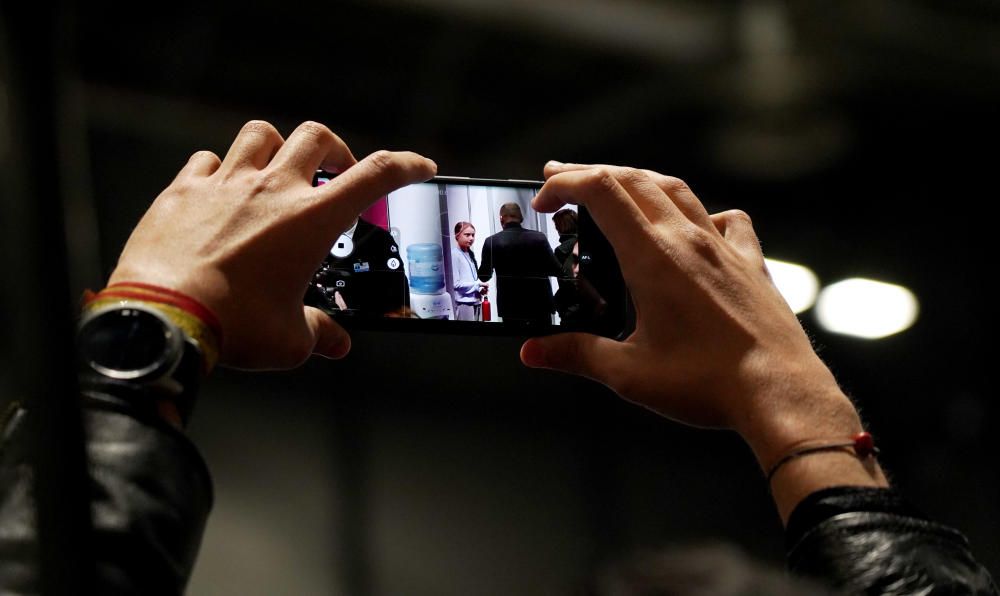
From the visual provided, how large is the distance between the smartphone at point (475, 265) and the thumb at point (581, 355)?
2 cm

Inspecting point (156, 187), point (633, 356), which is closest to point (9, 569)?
point (633, 356)

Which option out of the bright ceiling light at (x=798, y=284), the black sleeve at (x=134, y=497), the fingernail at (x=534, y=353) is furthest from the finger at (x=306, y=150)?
the bright ceiling light at (x=798, y=284)

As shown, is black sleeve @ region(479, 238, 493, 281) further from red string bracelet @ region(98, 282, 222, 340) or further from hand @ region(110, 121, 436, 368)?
red string bracelet @ region(98, 282, 222, 340)

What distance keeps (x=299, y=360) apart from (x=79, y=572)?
1.85ft

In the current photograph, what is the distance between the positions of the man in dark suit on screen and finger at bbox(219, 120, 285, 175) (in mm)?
198

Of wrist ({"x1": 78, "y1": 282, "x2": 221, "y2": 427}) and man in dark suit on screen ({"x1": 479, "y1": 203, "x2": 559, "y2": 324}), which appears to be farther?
man in dark suit on screen ({"x1": 479, "y1": 203, "x2": 559, "y2": 324})

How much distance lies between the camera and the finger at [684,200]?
92 centimetres

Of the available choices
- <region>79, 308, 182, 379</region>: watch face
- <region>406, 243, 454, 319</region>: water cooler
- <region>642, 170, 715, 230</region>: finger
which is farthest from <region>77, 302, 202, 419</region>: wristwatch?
<region>642, 170, 715, 230</region>: finger

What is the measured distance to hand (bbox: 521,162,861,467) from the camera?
0.82 metres

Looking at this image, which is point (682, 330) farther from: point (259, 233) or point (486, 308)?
point (259, 233)

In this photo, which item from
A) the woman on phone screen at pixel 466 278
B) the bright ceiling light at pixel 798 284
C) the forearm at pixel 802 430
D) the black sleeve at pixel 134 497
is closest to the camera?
the black sleeve at pixel 134 497

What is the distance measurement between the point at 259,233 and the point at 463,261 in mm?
219

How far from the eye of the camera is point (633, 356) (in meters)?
0.86

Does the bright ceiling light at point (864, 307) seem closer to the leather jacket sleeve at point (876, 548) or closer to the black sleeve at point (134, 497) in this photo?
the leather jacket sleeve at point (876, 548)
